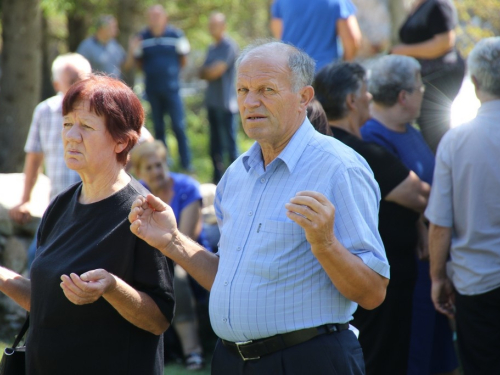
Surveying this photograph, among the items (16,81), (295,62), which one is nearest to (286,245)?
(295,62)

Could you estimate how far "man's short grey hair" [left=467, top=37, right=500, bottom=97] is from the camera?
3684 mm

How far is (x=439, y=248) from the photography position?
3.81 metres

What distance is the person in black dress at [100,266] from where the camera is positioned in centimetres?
277

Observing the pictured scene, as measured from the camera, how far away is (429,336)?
424 cm

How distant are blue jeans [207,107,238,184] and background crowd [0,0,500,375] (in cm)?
347

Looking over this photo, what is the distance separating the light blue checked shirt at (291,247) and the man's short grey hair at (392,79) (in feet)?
5.74

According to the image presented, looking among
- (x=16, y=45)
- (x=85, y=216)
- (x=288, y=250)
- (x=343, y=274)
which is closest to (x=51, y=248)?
(x=85, y=216)

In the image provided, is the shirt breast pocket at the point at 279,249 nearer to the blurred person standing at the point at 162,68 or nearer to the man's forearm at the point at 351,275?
the man's forearm at the point at 351,275

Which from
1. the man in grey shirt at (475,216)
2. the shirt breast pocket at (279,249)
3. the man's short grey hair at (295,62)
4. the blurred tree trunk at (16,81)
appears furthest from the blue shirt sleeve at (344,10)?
the blurred tree trunk at (16,81)

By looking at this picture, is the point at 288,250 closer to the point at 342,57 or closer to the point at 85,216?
the point at 85,216

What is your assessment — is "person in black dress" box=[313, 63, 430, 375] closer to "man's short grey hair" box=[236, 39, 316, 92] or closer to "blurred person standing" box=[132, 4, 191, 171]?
"man's short grey hair" box=[236, 39, 316, 92]

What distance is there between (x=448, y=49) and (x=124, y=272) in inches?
152

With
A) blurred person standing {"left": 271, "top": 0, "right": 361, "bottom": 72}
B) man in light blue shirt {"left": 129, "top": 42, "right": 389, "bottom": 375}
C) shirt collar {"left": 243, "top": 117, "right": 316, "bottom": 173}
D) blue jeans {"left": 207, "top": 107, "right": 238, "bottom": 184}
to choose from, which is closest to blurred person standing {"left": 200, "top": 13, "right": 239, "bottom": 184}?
blue jeans {"left": 207, "top": 107, "right": 238, "bottom": 184}

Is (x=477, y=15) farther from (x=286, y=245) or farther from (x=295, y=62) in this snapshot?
(x=286, y=245)
